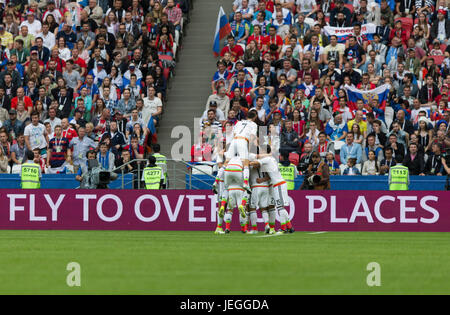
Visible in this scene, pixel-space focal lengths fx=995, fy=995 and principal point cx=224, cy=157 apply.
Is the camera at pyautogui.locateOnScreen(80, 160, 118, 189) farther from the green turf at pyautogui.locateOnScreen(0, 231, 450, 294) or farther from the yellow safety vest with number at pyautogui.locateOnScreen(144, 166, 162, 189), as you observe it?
the green turf at pyautogui.locateOnScreen(0, 231, 450, 294)

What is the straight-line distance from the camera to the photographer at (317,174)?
79.9 ft

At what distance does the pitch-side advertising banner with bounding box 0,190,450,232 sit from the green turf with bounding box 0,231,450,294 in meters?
2.86

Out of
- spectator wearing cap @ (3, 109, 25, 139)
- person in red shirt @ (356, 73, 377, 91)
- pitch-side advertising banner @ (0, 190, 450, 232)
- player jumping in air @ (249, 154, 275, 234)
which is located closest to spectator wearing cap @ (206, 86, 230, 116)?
person in red shirt @ (356, 73, 377, 91)

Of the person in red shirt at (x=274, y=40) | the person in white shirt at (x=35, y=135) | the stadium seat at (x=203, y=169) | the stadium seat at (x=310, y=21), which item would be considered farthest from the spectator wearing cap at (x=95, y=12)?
the stadium seat at (x=203, y=169)

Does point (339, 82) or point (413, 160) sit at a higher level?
point (339, 82)

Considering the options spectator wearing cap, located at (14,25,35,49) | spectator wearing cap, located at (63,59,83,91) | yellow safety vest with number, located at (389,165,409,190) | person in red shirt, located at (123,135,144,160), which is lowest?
yellow safety vest with number, located at (389,165,409,190)

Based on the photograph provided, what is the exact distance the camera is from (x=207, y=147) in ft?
88.4

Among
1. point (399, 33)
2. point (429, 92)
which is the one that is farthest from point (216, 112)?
point (399, 33)

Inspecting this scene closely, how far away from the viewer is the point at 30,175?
26141 mm

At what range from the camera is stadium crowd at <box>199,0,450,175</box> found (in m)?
26.2

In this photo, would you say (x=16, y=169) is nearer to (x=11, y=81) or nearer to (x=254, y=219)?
(x=11, y=81)

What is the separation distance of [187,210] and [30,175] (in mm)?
4715

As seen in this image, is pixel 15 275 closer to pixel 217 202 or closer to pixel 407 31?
pixel 217 202
